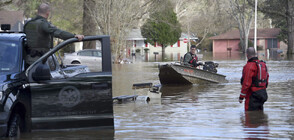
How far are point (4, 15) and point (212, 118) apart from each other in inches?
2121

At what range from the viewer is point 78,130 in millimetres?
8359

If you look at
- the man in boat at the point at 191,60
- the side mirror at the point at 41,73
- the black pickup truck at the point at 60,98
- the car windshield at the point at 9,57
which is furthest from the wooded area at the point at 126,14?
the side mirror at the point at 41,73

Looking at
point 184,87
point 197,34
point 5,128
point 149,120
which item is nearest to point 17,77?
point 5,128

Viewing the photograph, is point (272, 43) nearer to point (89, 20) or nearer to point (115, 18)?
point (115, 18)

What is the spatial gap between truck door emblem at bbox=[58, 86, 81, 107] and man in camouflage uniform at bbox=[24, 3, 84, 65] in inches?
29.9

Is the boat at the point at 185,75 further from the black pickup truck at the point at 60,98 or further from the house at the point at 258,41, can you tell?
the house at the point at 258,41

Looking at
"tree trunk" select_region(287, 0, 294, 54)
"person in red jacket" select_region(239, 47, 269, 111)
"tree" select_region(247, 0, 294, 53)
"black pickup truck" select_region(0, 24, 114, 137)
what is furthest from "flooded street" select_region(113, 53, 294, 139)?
"tree" select_region(247, 0, 294, 53)

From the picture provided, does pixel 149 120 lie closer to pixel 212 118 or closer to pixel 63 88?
pixel 212 118

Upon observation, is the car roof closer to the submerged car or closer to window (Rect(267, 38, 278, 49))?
the submerged car

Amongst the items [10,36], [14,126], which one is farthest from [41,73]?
[10,36]

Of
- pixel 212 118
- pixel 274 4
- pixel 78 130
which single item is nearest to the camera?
pixel 78 130

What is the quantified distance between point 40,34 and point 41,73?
0.74 meters

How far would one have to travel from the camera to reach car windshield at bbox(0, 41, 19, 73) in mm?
8391

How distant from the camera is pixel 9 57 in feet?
28.1
